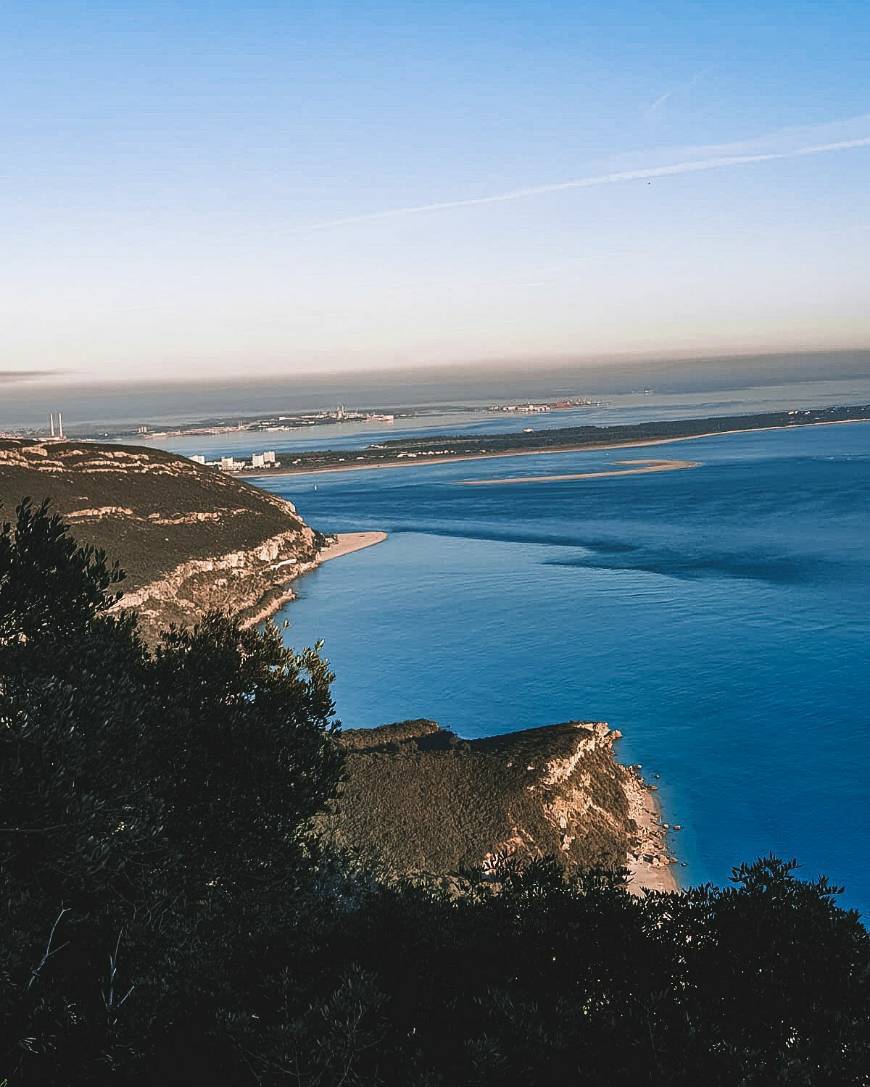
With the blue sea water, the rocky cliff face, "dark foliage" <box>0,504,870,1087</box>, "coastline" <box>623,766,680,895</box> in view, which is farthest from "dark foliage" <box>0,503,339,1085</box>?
the rocky cliff face

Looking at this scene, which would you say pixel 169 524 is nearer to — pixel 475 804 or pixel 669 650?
pixel 669 650

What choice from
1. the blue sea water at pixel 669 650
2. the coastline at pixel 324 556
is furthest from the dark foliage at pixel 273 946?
the coastline at pixel 324 556

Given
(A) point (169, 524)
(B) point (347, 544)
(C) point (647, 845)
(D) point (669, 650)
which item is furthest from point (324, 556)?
(C) point (647, 845)

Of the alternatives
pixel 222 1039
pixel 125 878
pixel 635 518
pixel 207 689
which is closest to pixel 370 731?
pixel 207 689

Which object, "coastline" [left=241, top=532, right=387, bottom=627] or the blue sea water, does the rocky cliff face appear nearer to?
"coastline" [left=241, top=532, right=387, bottom=627]

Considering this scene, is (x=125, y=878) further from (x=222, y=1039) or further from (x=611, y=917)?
(x=611, y=917)
